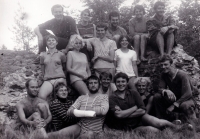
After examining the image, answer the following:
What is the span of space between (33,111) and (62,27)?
2908 millimetres

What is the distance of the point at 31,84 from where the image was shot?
5.17 metres

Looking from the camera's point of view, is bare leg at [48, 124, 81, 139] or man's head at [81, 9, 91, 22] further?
man's head at [81, 9, 91, 22]

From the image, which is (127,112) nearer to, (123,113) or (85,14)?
(123,113)

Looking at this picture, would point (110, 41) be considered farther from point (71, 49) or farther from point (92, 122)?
point (92, 122)

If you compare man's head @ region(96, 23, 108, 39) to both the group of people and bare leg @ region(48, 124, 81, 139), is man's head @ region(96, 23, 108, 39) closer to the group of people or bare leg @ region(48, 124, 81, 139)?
the group of people

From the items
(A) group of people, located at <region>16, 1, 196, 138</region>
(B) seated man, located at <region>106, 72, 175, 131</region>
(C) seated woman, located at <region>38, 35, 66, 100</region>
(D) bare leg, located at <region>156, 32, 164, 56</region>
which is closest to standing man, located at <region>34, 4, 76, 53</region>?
(A) group of people, located at <region>16, 1, 196, 138</region>

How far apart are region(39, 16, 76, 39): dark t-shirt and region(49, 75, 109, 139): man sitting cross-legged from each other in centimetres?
262

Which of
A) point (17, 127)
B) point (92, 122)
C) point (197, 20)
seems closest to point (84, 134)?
point (92, 122)

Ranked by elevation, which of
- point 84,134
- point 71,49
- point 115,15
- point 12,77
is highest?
point 115,15

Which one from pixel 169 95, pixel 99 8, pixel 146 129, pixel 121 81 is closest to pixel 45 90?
pixel 121 81

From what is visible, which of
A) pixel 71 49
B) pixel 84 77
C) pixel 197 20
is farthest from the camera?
pixel 197 20

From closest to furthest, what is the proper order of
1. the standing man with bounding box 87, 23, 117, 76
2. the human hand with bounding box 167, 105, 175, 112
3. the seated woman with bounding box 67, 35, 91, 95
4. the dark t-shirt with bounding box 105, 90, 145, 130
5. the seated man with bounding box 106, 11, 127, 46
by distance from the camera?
the dark t-shirt with bounding box 105, 90, 145, 130 < the human hand with bounding box 167, 105, 175, 112 < the seated woman with bounding box 67, 35, 91, 95 < the standing man with bounding box 87, 23, 117, 76 < the seated man with bounding box 106, 11, 127, 46

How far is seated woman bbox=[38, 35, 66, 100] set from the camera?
5.75m

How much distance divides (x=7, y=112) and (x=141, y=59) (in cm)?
395
